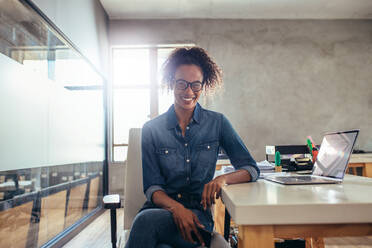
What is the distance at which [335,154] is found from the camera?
118 centimetres

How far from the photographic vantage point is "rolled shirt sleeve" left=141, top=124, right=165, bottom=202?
44.0 inches

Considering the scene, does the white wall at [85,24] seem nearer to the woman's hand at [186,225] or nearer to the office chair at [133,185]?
the office chair at [133,185]

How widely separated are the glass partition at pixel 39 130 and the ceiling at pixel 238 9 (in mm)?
1517

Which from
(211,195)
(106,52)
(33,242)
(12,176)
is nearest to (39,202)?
(33,242)

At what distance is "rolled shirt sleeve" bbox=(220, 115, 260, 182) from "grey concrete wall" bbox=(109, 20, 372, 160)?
3304mm

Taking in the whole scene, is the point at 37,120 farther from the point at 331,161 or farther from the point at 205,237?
the point at 331,161

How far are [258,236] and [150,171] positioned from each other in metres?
0.59

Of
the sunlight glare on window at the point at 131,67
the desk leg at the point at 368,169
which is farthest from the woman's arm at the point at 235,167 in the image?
the sunlight glare on window at the point at 131,67

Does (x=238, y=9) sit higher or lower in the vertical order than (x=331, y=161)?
higher

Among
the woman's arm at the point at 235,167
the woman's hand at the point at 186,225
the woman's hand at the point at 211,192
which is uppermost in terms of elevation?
the woman's arm at the point at 235,167

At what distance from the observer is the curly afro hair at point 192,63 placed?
134 cm

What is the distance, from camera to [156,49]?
4703 mm

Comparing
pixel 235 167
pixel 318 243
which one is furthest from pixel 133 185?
pixel 318 243

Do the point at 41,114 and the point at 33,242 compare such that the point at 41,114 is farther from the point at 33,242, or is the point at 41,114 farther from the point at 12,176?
the point at 33,242
